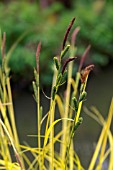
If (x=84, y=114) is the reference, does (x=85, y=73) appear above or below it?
above

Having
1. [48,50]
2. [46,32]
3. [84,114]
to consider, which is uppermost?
[46,32]

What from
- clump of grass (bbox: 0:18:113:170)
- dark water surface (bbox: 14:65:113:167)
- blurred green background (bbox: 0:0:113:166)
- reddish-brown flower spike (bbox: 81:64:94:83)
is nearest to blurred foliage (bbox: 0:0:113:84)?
blurred green background (bbox: 0:0:113:166)

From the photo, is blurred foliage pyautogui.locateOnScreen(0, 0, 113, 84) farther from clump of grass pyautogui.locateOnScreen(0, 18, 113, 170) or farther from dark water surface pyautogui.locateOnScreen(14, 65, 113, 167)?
clump of grass pyautogui.locateOnScreen(0, 18, 113, 170)

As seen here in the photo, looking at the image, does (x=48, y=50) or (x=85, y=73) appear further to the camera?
(x=48, y=50)

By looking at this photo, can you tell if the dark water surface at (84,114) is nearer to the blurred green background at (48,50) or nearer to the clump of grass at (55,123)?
the blurred green background at (48,50)

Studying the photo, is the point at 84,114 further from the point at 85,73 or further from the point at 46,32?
the point at 85,73

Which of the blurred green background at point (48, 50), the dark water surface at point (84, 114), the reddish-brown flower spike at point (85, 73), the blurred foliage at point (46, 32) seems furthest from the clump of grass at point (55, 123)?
the blurred foliage at point (46, 32)

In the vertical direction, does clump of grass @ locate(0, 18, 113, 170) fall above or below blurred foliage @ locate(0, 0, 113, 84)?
below

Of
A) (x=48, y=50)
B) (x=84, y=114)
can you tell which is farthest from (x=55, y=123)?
(x=48, y=50)
